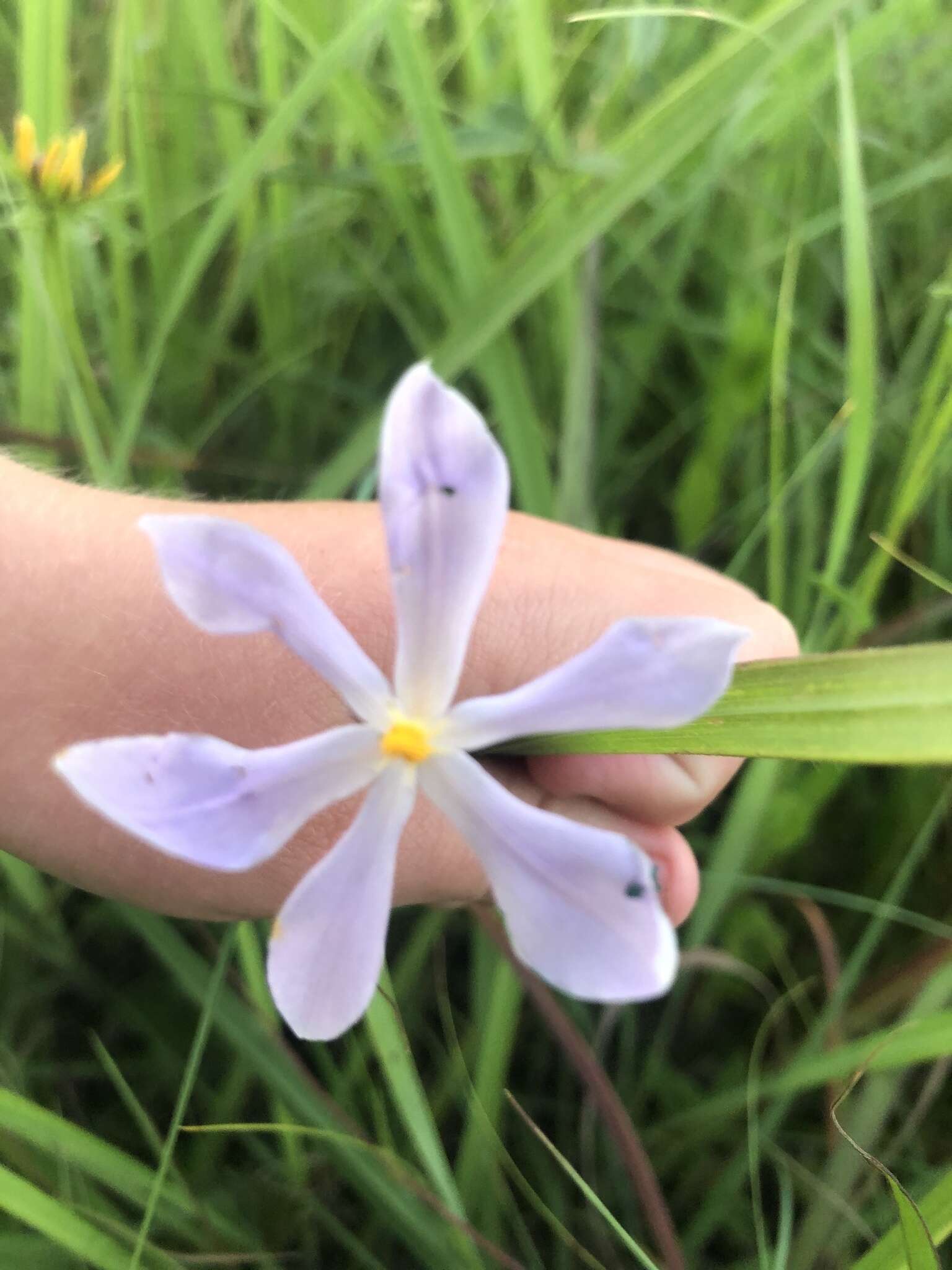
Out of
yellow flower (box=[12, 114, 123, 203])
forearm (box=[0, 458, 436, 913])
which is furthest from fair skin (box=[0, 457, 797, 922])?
yellow flower (box=[12, 114, 123, 203])

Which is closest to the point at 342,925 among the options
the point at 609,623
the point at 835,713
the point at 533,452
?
the point at 835,713

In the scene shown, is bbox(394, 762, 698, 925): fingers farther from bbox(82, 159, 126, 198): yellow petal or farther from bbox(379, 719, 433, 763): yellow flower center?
bbox(82, 159, 126, 198): yellow petal

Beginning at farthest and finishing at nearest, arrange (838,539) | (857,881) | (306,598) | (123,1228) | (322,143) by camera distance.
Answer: (322,143)
(857,881)
(838,539)
(123,1228)
(306,598)

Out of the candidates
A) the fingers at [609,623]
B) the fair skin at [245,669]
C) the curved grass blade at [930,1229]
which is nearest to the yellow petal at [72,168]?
the fair skin at [245,669]

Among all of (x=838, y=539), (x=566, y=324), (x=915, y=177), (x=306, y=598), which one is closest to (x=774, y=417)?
(x=838, y=539)

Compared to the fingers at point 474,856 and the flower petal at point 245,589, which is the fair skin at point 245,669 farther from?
the flower petal at point 245,589

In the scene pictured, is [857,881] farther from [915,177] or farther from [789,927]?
[915,177]
